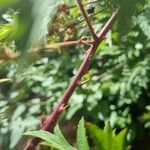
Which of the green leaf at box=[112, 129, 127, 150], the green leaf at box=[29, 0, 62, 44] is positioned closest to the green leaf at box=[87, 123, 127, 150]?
the green leaf at box=[112, 129, 127, 150]

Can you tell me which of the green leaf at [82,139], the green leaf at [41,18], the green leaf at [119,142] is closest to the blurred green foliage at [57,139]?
the green leaf at [82,139]

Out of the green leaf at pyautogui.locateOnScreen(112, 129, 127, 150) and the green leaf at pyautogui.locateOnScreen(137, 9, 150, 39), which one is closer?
the green leaf at pyautogui.locateOnScreen(137, 9, 150, 39)

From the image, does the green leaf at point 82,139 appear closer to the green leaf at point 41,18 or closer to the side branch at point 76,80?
the side branch at point 76,80

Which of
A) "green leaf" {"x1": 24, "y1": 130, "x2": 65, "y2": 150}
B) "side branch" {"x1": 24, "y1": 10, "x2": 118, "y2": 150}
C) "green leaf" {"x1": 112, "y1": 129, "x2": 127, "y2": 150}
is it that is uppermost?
"side branch" {"x1": 24, "y1": 10, "x2": 118, "y2": 150}

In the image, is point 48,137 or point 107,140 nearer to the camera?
point 48,137

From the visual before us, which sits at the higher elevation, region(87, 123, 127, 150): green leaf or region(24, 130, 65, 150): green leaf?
region(24, 130, 65, 150): green leaf

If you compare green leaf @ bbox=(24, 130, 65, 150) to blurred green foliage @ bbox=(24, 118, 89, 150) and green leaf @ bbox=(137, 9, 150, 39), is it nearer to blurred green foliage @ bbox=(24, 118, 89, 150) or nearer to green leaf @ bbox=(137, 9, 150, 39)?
blurred green foliage @ bbox=(24, 118, 89, 150)

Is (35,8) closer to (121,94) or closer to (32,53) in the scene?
(32,53)

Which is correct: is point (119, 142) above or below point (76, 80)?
below

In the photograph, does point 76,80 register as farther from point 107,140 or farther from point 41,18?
point 41,18

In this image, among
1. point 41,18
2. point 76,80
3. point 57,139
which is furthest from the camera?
point 57,139

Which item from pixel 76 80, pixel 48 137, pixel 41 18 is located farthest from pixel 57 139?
pixel 41 18

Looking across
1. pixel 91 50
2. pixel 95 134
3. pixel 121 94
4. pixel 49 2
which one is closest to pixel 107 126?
pixel 95 134
